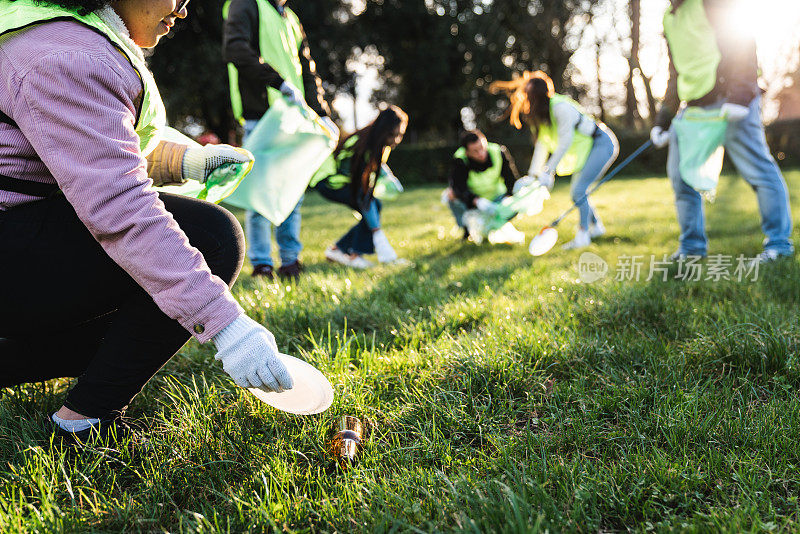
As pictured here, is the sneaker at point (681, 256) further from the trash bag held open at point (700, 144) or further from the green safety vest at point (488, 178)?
the green safety vest at point (488, 178)

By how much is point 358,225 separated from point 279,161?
6.08ft

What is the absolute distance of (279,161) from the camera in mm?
2904

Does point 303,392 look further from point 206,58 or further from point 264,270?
point 206,58

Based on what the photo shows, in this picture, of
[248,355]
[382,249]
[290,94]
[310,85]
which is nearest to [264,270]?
[382,249]

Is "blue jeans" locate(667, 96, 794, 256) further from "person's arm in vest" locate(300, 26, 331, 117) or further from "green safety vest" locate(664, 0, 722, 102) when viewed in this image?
"person's arm in vest" locate(300, 26, 331, 117)

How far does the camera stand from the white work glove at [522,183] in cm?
528

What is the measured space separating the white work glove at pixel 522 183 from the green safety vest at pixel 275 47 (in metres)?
2.35

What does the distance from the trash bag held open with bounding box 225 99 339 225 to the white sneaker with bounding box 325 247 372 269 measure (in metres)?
1.36

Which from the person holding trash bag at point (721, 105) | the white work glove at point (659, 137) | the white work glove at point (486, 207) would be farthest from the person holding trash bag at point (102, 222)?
the white work glove at point (486, 207)

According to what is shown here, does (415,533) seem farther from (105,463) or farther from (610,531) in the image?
(105,463)

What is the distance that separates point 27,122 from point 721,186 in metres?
10.7

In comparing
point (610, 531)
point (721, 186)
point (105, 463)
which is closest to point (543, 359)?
point (610, 531)

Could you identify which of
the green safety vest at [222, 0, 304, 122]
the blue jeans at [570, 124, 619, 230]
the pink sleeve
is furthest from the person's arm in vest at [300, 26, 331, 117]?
the pink sleeve

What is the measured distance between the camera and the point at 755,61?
3.67 m
